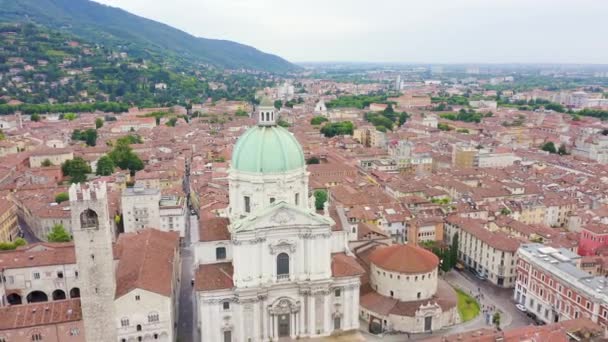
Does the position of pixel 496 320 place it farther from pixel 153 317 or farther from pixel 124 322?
pixel 124 322

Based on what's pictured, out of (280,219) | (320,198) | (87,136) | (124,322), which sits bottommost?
(124,322)

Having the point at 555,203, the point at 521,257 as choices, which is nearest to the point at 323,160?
the point at 555,203

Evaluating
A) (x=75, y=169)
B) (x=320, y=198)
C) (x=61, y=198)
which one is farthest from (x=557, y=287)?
(x=75, y=169)

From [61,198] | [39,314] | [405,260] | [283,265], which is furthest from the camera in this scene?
[61,198]

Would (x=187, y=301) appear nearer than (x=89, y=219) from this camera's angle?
No

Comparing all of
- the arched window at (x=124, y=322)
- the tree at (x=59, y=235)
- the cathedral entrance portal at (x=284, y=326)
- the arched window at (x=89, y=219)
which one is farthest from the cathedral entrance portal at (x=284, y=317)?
the tree at (x=59, y=235)

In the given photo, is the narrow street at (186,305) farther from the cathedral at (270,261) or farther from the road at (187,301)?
the cathedral at (270,261)

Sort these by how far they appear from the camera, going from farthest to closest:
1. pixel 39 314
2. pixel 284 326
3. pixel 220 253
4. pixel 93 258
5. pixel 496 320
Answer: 1. pixel 496 320
2. pixel 220 253
3. pixel 284 326
4. pixel 39 314
5. pixel 93 258
